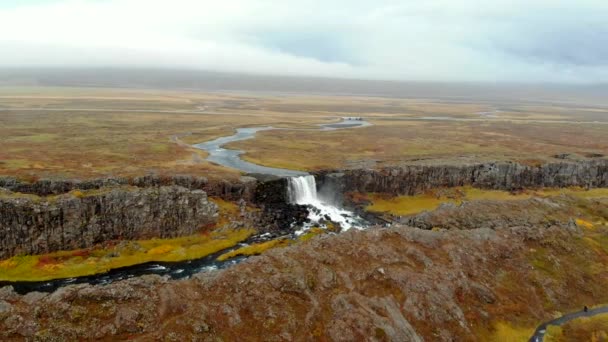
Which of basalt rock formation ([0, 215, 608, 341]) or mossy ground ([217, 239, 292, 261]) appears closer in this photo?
basalt rock formation ([0, 215, 608, 341])

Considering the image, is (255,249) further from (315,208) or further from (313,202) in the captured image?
(313,202)

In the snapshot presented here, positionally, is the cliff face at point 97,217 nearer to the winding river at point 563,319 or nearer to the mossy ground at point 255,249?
the mossy ground at point 255,249

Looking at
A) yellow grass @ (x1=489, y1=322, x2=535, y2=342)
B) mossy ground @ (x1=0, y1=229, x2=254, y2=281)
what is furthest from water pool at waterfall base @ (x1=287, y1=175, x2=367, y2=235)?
yellow grass @ (x1=489, y1=322, x2=535, y2=342)

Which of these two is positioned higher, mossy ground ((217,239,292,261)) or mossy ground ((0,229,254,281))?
mossy ground ((217,239,292,261))

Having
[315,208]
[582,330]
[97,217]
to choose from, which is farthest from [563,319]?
[97,217]

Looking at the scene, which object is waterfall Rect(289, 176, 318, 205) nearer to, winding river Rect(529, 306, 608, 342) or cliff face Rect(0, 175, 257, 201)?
cliff face Rect(0, 175, 257, 201)

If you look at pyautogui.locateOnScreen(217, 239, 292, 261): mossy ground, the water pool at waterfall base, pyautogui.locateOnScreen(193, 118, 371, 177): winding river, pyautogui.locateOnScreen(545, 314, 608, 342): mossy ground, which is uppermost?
pyautogui.locateOnScreen(193, 118, 371, 177): winding river

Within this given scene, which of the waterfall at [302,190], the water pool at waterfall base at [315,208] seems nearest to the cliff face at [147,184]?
the waterfall at [302,190]

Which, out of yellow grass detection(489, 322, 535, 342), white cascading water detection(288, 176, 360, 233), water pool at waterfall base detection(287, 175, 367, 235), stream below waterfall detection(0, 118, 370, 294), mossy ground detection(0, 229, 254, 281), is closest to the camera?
yellow grass detection(489, 322, 535, 342)

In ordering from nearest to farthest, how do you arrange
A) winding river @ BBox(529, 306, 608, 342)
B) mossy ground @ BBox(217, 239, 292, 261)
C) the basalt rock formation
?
the basalt rock formation, winding river @ BBox(529, 306, 608, 342), mossy ground @ BBox(217, 239, 292, 261)
